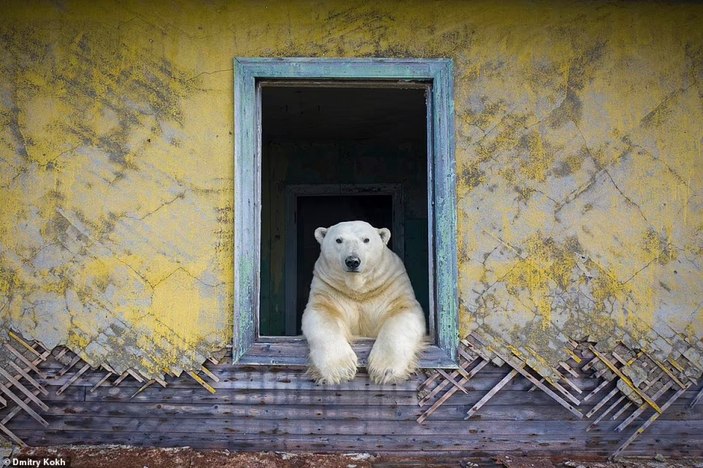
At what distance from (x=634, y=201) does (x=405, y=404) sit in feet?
5.32

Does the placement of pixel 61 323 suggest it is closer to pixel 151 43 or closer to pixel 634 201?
pixel 151 43

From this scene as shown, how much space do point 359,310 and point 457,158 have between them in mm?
1051

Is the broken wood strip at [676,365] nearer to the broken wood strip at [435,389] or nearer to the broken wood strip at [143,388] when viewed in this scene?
the broken wood strip at [435,389]

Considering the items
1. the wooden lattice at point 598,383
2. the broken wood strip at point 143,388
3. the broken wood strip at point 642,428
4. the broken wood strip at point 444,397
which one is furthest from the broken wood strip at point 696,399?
the broken wood strip at point 143,388

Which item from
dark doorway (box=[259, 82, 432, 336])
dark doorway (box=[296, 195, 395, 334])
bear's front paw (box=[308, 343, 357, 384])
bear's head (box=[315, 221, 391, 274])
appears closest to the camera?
bear's front paw (box=[308, 343, 357, 384])

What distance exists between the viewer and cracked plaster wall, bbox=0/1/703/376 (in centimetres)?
332

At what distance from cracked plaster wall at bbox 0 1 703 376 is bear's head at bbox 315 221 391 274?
1.80ft

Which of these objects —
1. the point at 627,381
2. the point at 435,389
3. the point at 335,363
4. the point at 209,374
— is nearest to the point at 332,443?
the point at 335,363

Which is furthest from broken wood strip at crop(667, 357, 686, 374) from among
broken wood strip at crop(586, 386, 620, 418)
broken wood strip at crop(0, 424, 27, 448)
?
broken wood strip at crop(0, 424, 27, 448)

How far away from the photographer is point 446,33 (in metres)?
3.40

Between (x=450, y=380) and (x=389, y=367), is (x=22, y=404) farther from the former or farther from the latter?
(x=450, y=380)

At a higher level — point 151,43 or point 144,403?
point 151,43

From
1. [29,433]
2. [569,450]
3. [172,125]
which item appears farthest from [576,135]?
[29,433]

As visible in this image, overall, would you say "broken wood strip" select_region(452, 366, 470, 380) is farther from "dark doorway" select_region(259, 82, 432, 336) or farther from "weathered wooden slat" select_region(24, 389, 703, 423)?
"dark doorway" select_region(259, 82, 432, 336)
